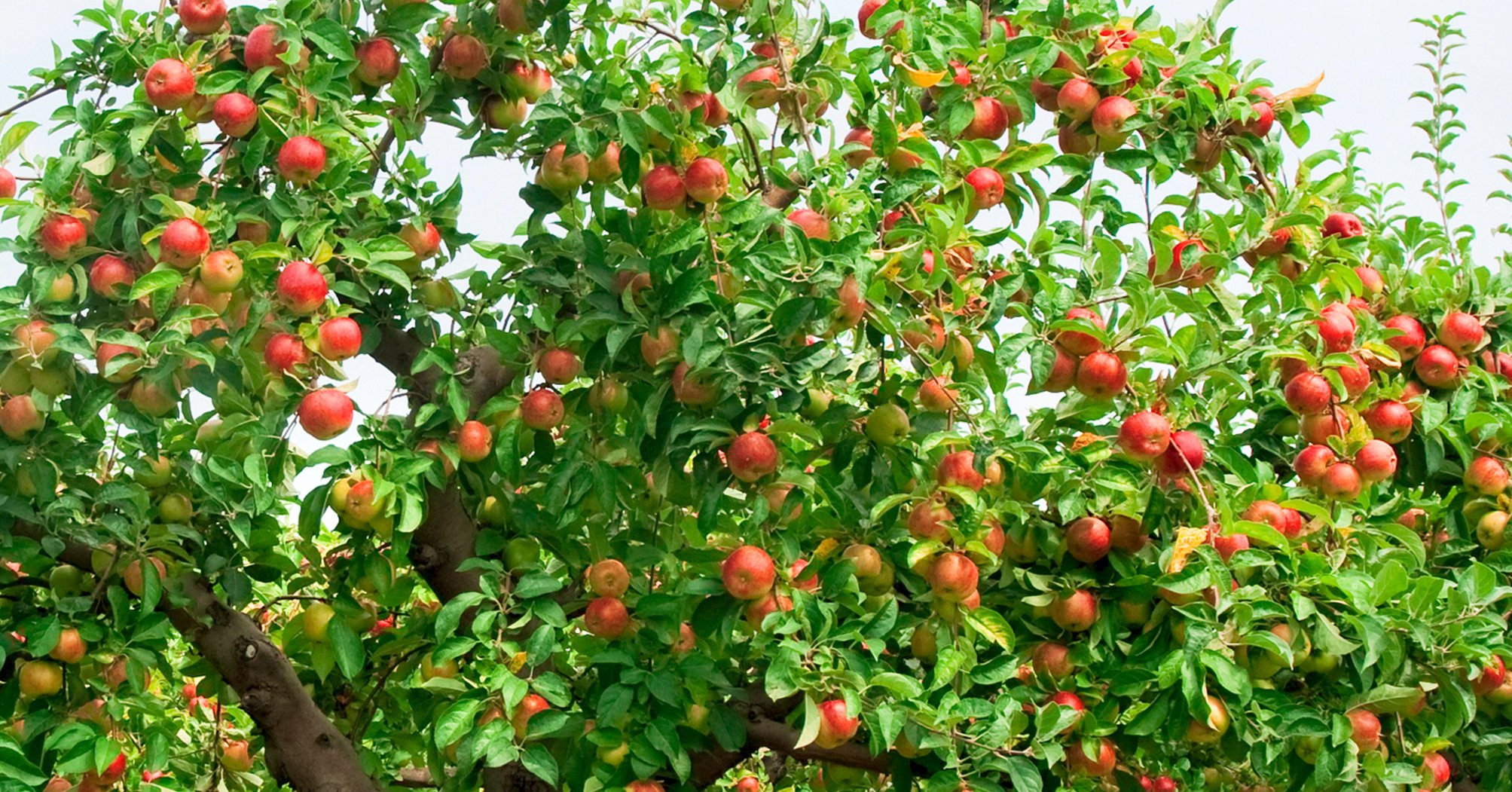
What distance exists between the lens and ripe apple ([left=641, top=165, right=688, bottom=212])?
8.75ft

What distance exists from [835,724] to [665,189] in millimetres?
945

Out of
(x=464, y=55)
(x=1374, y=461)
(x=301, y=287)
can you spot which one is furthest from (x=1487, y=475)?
(x=301, y=287)

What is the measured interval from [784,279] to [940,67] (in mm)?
644

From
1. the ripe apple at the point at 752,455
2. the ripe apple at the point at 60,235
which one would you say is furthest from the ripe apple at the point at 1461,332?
the ripe apple at the point at 60,235

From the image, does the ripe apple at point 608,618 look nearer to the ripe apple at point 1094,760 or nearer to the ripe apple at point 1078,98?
the ripe apple at point 1094,760

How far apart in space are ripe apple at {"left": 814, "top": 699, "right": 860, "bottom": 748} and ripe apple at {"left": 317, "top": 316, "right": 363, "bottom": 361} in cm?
102

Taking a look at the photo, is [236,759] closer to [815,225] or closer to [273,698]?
[273,698]

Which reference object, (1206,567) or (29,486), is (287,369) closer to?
(29,486)

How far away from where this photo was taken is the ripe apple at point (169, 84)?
8.98 feet

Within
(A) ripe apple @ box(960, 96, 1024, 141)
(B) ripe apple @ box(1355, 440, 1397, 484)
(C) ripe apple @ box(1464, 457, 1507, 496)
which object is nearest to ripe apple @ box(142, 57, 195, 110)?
(A) ripe apple @ box(960, 96, 1024, 141)

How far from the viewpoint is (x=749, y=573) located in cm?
257

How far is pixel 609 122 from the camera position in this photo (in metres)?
2.68

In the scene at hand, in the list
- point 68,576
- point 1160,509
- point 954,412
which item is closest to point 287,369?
point 68,576

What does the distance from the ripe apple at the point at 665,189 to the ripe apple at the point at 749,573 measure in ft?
2.01
